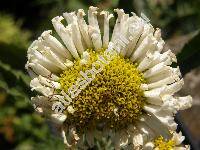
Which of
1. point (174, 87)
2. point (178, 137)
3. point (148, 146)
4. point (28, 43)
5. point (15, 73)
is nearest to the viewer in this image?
point (174, 87)

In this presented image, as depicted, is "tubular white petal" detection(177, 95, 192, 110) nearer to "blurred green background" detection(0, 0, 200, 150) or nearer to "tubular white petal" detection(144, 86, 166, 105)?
"tubular white petal" detection(144, 86, 166, 105)

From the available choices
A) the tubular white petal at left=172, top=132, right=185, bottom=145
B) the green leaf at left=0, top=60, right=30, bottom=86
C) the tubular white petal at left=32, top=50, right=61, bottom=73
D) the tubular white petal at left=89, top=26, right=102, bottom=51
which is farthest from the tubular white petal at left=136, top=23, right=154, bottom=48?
the green leaf at left=0, top=60, right=30, bottom=86

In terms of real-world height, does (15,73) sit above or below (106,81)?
above

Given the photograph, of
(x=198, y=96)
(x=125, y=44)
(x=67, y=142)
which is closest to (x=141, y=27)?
(x=125, y=44)

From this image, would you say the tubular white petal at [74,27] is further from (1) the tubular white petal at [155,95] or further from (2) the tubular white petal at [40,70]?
(1) the tubular white petal at [155,95]

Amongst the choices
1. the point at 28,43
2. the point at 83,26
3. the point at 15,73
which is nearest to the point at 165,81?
the point at 83,26

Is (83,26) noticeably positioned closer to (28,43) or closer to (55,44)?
(55,44)

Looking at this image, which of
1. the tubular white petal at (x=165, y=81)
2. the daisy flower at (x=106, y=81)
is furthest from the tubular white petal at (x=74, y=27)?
the tubular white petal at (x=165, y=81)

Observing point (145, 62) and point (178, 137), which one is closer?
point (145, 62)
